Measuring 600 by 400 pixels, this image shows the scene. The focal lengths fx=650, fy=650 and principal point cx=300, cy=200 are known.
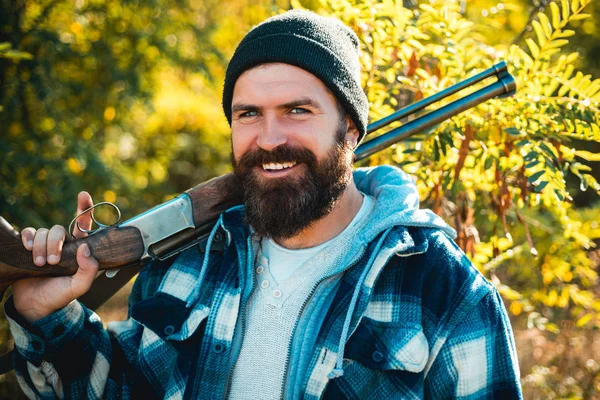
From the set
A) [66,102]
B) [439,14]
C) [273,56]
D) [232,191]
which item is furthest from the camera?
[66,102]

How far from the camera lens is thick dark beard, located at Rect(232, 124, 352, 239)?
8.44 ft

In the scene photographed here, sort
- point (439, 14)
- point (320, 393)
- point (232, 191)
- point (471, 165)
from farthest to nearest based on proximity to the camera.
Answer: point (471, 165), point (439, 14), point (232, 191), point (320, 393)

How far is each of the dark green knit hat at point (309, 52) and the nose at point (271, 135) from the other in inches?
9.6

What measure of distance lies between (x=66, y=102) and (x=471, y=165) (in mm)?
3765

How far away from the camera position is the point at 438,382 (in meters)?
2.33

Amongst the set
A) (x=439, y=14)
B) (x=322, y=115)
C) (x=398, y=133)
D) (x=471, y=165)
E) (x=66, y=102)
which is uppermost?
(x=439, y=14)

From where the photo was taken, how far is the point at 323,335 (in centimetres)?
239

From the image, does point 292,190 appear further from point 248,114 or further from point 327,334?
point 327,334

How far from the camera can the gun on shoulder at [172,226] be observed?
96.7 inches

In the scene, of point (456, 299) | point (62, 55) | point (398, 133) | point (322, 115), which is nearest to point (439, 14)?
point (398, 133)

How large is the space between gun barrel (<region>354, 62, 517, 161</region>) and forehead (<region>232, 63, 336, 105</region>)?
45 cm

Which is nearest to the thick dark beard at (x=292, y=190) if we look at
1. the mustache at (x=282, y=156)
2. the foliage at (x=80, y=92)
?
the mustache at (x=282, y=156)

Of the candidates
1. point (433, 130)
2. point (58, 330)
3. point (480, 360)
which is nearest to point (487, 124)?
point (433, 130)

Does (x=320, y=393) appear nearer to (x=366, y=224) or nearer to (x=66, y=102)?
(x=366, y=224)
